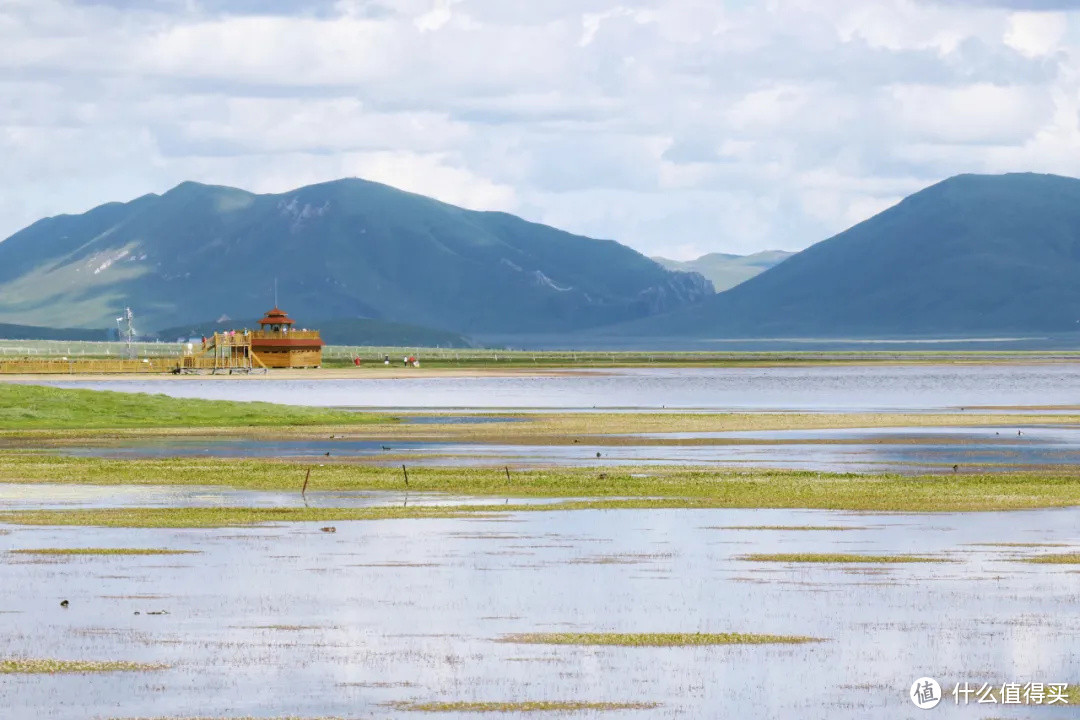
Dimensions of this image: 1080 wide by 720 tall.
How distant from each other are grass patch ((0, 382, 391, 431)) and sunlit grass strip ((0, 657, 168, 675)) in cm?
6398

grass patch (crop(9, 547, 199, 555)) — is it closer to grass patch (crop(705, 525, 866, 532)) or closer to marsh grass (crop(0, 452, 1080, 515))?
marsh grass (crop(0, 452, 1080, 515))

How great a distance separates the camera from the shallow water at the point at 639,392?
411 ft

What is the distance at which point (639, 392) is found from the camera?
155 metres

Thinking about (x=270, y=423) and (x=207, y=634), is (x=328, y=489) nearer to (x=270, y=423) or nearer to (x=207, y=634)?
(x=207, y=634)

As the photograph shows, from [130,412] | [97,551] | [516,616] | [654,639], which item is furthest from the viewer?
[130,412]

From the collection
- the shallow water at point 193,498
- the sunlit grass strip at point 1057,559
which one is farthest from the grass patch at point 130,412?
the sunlit grass strip at point 1057,559

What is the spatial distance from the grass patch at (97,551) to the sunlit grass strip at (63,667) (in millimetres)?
11988

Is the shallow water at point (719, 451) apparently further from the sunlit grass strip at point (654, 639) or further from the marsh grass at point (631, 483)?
the sunlit grass strip at point (654, 639)

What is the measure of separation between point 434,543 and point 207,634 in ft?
39.9

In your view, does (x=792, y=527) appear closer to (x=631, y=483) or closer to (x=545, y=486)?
(x=631, y=483)

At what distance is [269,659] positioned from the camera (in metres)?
27.4

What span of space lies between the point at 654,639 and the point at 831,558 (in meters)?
10.0

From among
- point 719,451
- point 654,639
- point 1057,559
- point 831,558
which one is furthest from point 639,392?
point 654,639

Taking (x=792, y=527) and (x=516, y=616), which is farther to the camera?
(x=792, y=527)
